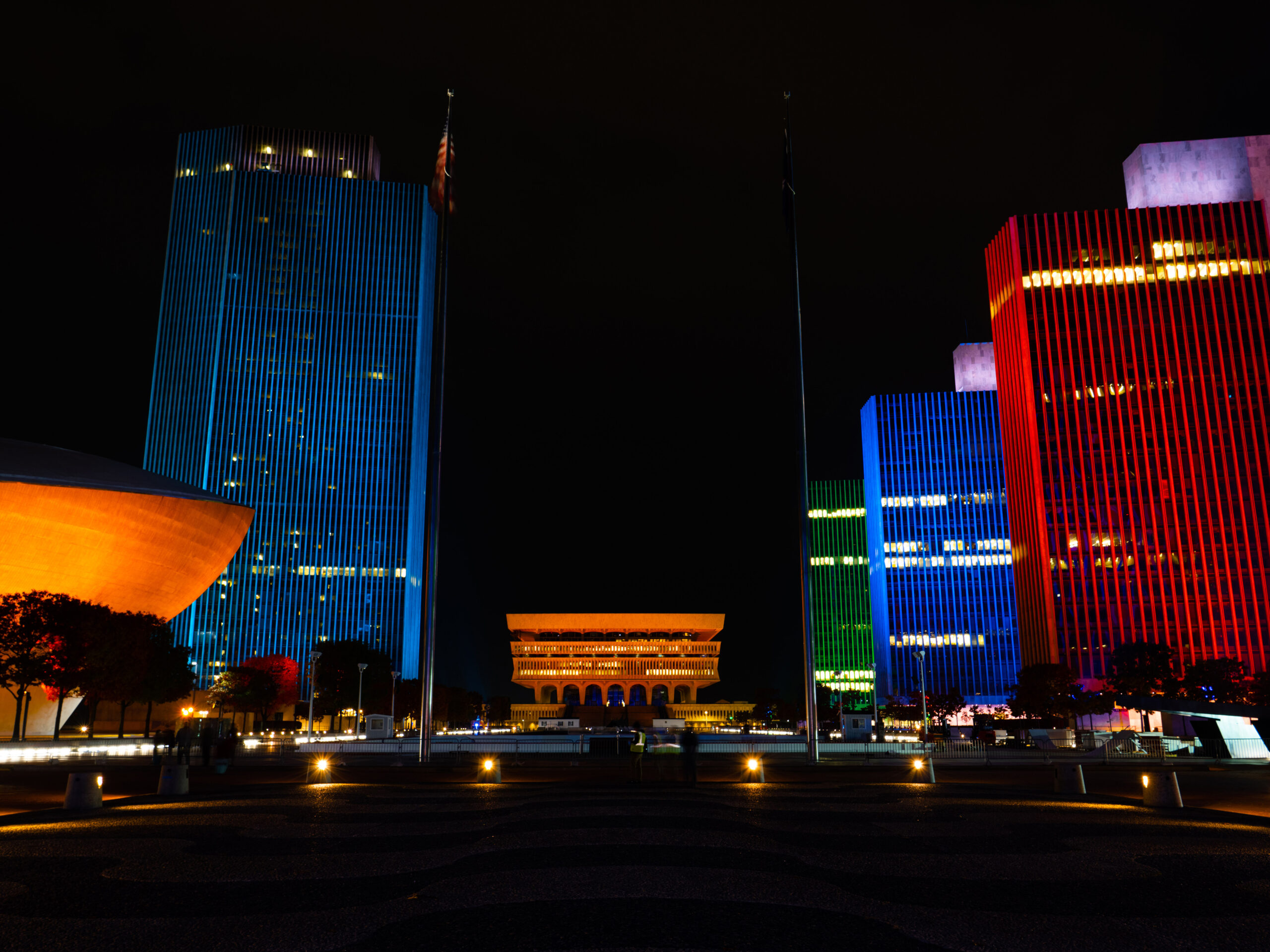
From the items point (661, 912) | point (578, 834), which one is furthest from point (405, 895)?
point (578, 834)

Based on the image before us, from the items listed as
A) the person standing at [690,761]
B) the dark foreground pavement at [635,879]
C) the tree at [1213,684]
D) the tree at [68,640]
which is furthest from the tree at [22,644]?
the tree at [1213,684]

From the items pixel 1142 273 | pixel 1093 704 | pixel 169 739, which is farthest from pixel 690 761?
pixel 1142 273

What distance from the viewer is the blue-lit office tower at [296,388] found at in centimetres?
15112

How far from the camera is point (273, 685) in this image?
9975 cm

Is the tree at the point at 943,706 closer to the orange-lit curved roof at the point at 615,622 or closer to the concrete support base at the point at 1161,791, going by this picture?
the orange-lit curved roof at the point at 615,622

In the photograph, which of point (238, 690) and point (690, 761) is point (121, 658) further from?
point (690, 761)

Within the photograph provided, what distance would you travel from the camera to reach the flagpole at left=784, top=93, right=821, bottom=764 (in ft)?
109

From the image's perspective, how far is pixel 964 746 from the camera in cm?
5038

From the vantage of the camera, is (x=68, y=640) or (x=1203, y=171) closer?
(x=68, y=640)

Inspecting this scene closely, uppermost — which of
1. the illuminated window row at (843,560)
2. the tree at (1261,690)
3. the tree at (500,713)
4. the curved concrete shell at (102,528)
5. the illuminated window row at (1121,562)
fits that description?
the illuminated window row at (843,560)

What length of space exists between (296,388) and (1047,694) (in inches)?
4762

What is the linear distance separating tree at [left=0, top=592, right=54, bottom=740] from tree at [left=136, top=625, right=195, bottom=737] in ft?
21.2

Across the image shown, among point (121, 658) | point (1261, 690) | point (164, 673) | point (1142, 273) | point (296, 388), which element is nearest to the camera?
point (121, 658)

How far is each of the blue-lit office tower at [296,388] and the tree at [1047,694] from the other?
312ft
